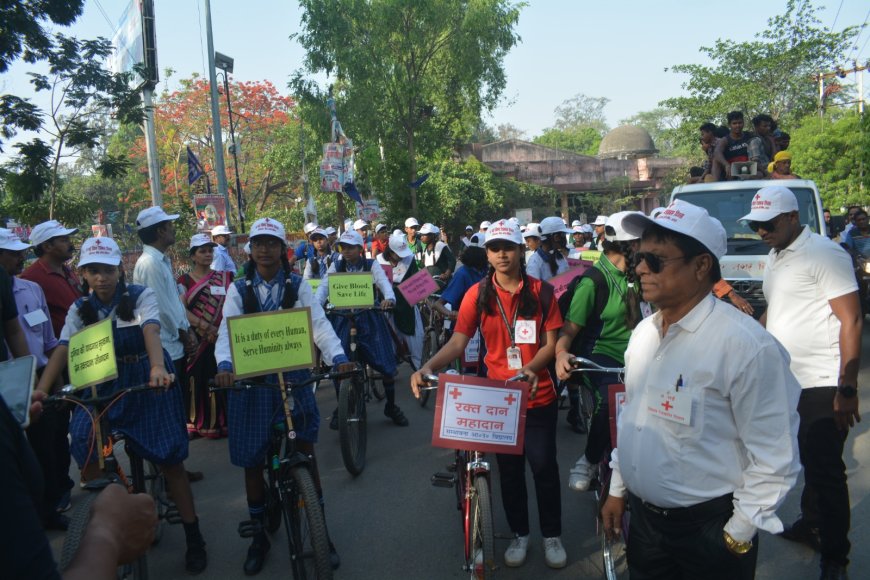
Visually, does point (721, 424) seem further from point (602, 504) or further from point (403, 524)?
point (403, 524)

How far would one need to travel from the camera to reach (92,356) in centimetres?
378

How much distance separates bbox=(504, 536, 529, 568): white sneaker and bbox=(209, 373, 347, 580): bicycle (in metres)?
1.13

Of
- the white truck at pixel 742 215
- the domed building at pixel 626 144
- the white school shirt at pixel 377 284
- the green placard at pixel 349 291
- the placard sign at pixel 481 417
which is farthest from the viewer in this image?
the domed building at pixel 626 144

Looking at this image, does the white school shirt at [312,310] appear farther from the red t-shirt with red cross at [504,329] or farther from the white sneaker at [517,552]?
the white sneaker at [517,552]

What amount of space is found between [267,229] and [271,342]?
2.58 feet

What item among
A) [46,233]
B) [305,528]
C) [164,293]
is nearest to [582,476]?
[305,528]

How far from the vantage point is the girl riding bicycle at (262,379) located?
3947 millimetres

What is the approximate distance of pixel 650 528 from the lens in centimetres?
235

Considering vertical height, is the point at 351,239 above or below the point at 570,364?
above

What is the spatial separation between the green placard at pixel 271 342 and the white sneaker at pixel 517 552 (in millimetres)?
1598

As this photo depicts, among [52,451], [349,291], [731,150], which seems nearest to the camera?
[52,451]

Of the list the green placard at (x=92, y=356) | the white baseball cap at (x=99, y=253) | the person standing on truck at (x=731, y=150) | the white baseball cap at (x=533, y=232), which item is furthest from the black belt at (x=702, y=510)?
the person standing on truck at (x=731, y=150)

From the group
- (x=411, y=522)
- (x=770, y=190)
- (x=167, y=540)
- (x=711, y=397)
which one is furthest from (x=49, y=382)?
(x=770, y=190)

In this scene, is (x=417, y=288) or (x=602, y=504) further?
(x=417, y=288)
